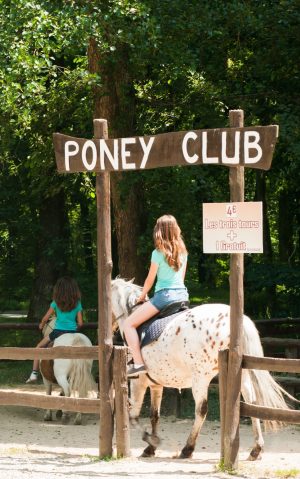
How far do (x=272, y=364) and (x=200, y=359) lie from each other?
1185 millimetres

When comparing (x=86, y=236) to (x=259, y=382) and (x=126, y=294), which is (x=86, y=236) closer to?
(x=126, y=294)

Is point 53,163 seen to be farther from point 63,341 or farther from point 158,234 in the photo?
point 158,234

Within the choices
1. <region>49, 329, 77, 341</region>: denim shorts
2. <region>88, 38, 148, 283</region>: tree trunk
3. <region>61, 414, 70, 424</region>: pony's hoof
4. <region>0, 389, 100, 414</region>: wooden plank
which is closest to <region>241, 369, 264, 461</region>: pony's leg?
<region>0, 389, 100, 414</region>: wooden plank

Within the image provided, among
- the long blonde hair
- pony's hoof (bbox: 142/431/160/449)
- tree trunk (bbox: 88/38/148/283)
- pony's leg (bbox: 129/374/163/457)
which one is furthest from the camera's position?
tree trunk (bbox: 88/38/148/283)

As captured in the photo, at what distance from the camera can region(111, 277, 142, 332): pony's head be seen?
35.3ft

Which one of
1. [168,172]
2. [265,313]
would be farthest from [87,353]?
[265,313]

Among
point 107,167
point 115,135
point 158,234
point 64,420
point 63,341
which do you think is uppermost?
point 115,135

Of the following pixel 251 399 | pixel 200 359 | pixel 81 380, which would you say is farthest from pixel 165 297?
pixel 81 380

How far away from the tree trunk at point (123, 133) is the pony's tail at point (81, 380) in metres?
2.70

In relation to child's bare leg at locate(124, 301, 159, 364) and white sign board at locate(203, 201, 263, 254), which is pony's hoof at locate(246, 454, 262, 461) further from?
white sign board at locate(203, 201, 263, 254)

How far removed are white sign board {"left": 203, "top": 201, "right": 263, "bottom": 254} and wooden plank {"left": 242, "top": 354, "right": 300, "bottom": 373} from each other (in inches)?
38.3

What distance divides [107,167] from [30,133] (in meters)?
7.70

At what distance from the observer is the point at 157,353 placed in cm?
1003

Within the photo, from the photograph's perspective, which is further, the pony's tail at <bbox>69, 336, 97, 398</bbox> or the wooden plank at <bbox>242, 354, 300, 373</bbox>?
the pony's tail at <bbox>69, 336, 97, 398</bbox>
